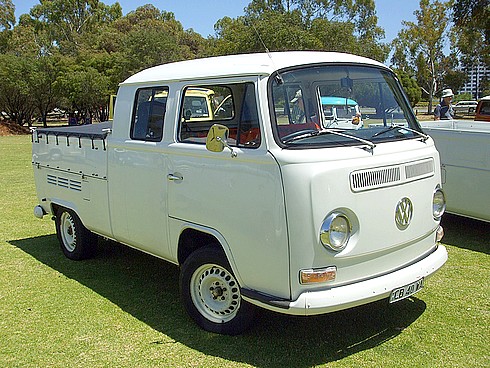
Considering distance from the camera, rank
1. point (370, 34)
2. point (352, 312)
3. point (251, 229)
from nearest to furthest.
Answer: point (251, 229) → point (352, 312) → point (370, 34)

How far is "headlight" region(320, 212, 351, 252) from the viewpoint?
145 inches

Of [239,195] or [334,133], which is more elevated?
[334,133]

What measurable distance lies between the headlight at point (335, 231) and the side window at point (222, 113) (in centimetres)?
77

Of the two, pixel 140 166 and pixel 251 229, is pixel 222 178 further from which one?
pixel 140 166

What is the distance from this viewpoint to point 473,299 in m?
5.18

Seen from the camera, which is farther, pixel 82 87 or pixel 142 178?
pixel 82 87

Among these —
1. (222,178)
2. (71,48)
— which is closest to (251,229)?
(222,178)

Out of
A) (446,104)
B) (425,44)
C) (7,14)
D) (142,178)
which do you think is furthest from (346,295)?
(7,14)

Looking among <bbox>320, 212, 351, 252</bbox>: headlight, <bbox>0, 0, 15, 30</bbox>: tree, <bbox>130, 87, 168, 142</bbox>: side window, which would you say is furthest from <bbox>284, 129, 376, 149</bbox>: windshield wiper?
<bbox>0, 0, 15, 30</bbox>: tree

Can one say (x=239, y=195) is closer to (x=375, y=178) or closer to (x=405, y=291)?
(x=375, y=178)

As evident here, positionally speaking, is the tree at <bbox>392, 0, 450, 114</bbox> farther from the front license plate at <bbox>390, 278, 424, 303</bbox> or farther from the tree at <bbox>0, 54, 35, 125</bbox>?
the front license plate at <bbox>390, 278, 424, 303</bbox>

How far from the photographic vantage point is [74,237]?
6.68 m

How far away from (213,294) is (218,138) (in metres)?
1.36

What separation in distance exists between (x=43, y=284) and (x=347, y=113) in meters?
3.79
